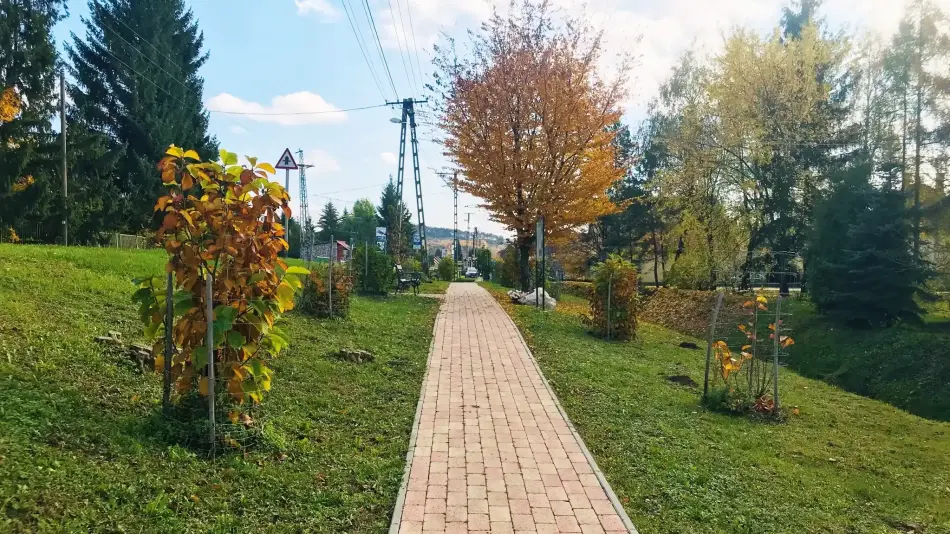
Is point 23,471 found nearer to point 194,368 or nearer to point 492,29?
point 194,368

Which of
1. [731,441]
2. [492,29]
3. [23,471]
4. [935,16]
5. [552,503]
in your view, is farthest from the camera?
[492,29]

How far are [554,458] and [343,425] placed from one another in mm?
2020

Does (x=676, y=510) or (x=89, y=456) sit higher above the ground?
(x=89, y=456)

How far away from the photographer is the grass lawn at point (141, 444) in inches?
128

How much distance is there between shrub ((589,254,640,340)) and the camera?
40.8 ft

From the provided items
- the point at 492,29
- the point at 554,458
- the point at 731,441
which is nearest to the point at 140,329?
the point at 554,458

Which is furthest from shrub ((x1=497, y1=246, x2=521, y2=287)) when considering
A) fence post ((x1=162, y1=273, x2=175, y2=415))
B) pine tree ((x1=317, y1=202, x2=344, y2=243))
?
pine tree ((x1=317, y1=202, x2=344, y2=243))

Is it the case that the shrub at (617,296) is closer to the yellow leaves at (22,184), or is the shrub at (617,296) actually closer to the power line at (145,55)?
the yellow leaves at (22,184)

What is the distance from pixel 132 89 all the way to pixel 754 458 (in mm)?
27912

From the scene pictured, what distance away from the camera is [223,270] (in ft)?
14.4

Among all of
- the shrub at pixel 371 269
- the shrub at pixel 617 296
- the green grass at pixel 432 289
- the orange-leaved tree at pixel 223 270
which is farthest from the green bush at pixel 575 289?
the orange-leaved tree at pixel 223 270

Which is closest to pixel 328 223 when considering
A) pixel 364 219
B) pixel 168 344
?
pixel 364 219

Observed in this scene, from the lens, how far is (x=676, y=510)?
4211mm

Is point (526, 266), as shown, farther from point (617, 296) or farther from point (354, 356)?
point (354, 356)
